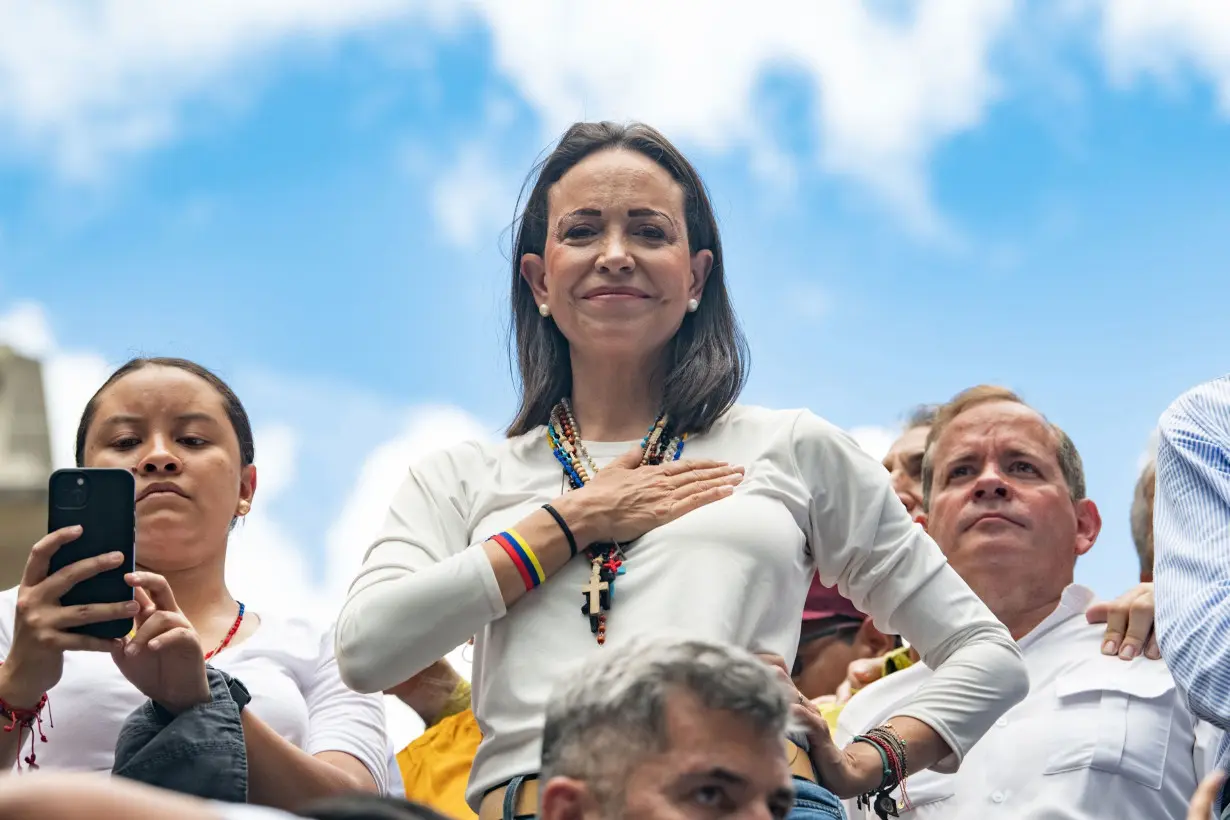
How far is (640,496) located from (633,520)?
2.4 inches

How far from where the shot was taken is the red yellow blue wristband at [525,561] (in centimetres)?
346

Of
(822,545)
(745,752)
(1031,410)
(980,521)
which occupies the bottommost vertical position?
(745,752)

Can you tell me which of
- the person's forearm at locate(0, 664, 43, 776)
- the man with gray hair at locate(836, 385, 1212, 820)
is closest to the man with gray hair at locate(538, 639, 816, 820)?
the man with gray hair at locate(836, 385, 1212, 820)

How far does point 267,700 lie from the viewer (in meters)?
4.15

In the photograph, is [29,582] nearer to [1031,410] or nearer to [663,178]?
[663,178]

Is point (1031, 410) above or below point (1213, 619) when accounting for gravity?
above

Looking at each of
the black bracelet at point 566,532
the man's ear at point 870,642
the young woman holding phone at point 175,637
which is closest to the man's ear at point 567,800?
the black bracelet at point 566,532

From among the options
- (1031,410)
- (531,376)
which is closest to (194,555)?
(531,376)

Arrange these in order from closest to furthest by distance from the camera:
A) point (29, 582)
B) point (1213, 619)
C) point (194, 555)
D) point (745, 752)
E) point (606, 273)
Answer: point (745, 752) < point (1213, 619) < point (29, 582) < point (606, 273) < point (194, 555)

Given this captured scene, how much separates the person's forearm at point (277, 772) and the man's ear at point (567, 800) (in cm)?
116

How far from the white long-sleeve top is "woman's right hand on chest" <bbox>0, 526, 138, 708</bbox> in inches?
19.1

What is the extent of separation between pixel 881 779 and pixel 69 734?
69.1 inches

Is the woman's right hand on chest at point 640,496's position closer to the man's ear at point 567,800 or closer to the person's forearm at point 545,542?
the person's forearm at point 545,542

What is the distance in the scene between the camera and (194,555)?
4.45 m
